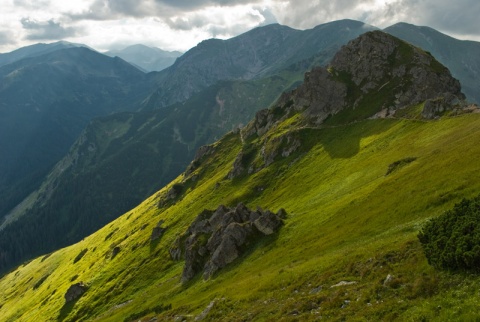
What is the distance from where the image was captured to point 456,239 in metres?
26.3

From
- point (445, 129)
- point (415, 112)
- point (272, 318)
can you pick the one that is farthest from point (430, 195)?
point (415, 112)

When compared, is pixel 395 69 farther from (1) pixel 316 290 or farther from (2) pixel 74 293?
(2) pixel 74 293

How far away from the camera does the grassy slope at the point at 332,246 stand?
1137 inches

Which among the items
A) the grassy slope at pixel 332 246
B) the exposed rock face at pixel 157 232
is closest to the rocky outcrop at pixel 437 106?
the grassy slope at pixel 332 246

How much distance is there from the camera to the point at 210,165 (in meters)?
192

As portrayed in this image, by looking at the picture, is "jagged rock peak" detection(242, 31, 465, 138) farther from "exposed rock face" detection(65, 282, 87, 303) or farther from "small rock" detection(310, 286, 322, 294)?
"exposed rock face" detection(65, 282, 87, 303)

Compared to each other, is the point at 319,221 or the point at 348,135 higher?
the point at 348,135

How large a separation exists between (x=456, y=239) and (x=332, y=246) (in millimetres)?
25539

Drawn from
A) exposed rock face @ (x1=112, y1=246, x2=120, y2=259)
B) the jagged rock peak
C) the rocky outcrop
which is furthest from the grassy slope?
the jagged rock peak

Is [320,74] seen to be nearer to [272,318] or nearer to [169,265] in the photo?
[169,265]

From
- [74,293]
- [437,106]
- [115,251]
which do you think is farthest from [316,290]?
[115,251]

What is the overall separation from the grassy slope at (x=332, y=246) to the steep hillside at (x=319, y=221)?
0.23 meters

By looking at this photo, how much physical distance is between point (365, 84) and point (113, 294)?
114 metres

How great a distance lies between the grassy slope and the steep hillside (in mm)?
228
